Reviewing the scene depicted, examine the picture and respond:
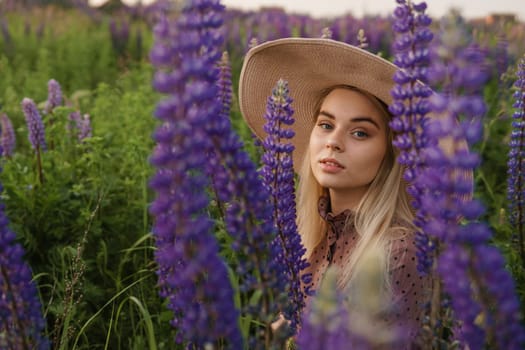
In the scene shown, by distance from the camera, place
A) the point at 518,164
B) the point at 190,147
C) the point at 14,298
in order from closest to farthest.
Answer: the point at 190,147
the point at 14,298
the point at 518,164

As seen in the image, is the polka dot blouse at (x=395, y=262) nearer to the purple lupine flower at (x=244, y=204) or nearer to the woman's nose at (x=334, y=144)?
the woman's nose at (x=334, y=144)

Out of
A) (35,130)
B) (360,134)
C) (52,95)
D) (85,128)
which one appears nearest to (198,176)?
(360,134)

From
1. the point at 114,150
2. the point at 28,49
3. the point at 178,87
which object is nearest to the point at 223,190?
the point at 178,87

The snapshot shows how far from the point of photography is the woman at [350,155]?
269cm

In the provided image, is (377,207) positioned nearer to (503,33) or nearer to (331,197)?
(331,197)

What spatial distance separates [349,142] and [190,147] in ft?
5.27

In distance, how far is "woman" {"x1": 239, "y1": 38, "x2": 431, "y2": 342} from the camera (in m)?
2.69

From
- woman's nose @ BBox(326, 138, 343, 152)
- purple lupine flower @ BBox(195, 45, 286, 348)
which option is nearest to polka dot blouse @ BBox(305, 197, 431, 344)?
woman's nose @ BBox(326, 138, 343, 152)

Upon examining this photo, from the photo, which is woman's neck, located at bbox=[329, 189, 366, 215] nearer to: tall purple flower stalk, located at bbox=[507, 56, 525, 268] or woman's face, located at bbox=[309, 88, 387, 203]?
woman's face, located at bbox=[309, 88, 387, 203]

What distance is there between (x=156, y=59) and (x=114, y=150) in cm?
317

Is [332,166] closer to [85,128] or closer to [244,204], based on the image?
[244,204]

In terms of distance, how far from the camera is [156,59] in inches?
56.3

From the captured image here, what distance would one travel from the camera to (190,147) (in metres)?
1.40

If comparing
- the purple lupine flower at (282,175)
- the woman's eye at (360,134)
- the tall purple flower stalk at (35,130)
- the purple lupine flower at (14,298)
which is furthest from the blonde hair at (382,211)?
the tall purple flower stalk at (35,130)
